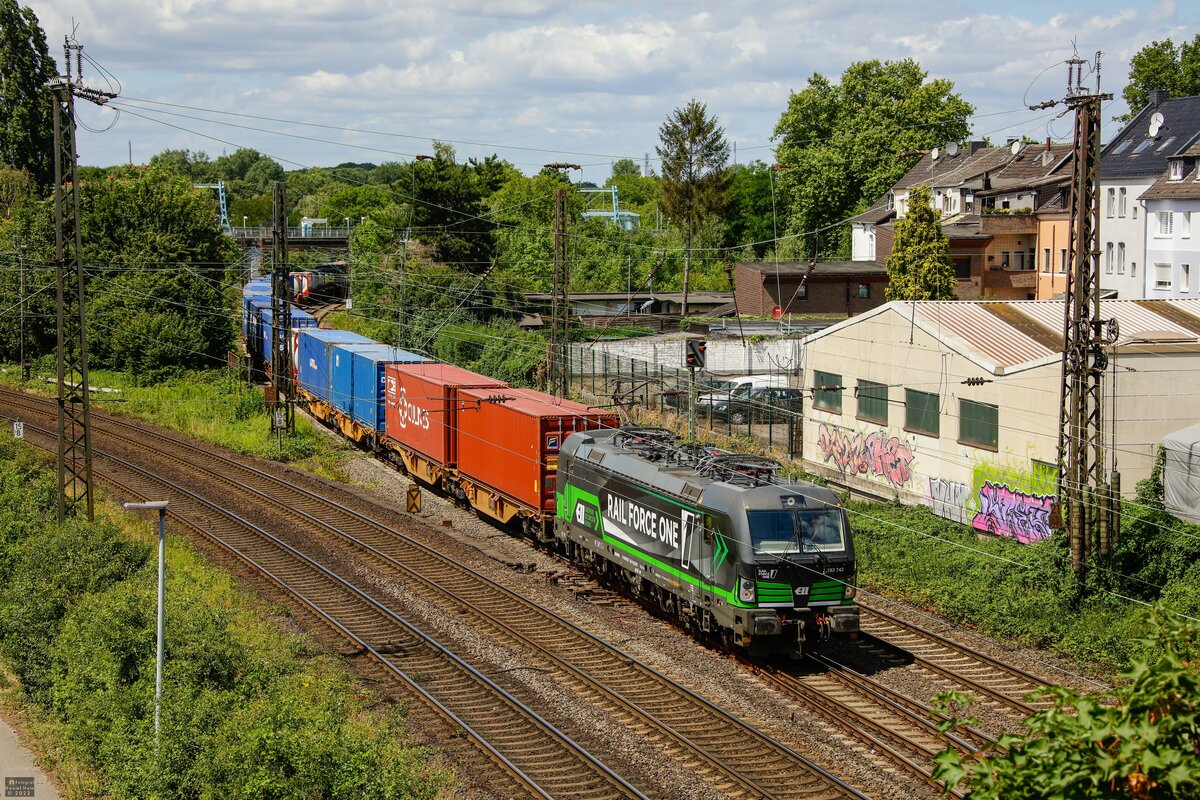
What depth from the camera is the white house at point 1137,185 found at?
46188mm

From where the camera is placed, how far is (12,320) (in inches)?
2287

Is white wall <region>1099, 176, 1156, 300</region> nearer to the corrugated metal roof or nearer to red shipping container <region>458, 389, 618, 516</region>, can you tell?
the corrugated metal roof

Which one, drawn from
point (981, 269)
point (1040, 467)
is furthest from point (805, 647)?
point (981, 269)

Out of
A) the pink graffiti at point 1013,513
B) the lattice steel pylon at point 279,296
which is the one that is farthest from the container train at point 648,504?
the pink graffiti at point 1013,513

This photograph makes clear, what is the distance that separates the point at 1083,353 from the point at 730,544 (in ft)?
25.1

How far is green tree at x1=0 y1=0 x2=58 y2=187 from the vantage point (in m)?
71.4

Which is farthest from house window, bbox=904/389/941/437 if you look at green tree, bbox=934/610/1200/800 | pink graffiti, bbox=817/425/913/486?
green tree, bbox=934/610/1200/800

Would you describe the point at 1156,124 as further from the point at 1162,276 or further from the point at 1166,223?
the point at 1162,276

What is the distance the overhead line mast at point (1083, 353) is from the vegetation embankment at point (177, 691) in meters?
12.8

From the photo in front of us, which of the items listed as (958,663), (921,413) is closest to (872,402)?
(921,413)

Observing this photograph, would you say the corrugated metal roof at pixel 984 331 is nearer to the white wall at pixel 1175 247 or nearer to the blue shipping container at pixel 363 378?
the white wall at pixel 1175 247

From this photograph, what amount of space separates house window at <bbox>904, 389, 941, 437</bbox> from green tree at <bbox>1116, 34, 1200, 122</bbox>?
59.9 meters

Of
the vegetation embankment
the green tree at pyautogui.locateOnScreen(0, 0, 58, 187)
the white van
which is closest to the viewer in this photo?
the vegetation embankment

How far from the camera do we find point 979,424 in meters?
28.7
